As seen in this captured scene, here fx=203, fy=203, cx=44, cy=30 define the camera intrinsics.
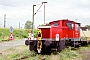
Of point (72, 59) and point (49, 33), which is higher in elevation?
point (49, 33)

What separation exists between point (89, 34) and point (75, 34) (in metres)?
4.20

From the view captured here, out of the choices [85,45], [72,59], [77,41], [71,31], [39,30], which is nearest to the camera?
[72,59]

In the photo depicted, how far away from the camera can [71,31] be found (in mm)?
18844

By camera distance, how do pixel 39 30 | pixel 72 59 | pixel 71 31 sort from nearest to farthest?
pixel 72 59 < pixel 39 30 < pixel 71 31

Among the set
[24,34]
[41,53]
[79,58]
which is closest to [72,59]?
[79,58]

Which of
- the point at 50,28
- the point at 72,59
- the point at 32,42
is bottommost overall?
the point at 72,59

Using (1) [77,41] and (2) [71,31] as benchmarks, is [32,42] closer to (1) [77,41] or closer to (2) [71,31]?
(2) [71,31]

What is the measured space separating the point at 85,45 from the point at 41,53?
26.1 feet

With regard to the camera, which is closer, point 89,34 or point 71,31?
point 71,31

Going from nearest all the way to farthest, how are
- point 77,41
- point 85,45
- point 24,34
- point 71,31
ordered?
point 71,31 < point 77,41 < point 85,45 < point 24,34

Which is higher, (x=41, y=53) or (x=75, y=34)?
(x=75, y=34)

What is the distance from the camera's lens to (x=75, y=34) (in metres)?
19.7

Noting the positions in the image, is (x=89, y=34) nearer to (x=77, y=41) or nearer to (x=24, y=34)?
(x=77, y=41)

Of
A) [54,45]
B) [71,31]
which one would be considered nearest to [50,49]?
[54,45]
